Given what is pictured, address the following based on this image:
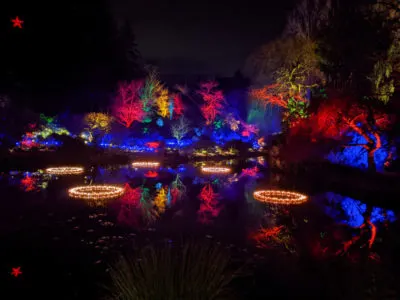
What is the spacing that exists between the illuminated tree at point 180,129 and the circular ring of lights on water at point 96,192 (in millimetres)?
25293

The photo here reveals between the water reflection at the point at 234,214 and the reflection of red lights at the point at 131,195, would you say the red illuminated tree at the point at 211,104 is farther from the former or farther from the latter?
the reflection of red lights at the point at 131,195

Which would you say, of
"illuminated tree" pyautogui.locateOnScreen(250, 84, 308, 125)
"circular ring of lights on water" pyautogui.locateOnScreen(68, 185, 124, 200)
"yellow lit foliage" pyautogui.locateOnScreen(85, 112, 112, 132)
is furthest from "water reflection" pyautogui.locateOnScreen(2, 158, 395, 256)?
"yellow lit foliage" pyautogui.locateOnScreen(85, 112, 112, 132)

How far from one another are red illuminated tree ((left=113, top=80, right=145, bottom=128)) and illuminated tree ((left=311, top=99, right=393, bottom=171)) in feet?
77.5

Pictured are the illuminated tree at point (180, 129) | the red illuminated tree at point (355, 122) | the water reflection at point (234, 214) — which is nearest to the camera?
the water reflection at point (234, 214)

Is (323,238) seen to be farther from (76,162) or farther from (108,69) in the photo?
(108,69)

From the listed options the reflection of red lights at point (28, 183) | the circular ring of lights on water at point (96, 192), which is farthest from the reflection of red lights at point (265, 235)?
the reflection of red lights at point (28, 183)

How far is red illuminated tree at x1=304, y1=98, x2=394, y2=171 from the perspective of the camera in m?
14.8

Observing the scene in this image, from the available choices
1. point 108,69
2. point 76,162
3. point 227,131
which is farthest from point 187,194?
point 227,131

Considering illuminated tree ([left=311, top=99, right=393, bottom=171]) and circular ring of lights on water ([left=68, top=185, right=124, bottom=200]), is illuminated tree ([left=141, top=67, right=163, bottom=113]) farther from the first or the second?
circular ring of lights on water ([left=68, top=185, right=124, bottom=200])

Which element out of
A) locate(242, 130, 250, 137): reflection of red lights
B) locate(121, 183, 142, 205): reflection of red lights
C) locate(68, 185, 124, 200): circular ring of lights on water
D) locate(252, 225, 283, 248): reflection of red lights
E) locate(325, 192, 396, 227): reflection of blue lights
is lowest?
locate(325, 192, 396, 227): reflection of blue lights

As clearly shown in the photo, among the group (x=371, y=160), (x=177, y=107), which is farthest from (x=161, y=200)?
(x=177, y=107)

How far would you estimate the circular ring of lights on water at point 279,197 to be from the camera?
11.9 metres

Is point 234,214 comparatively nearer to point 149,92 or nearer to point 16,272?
point 16,272

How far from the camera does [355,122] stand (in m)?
15.5
